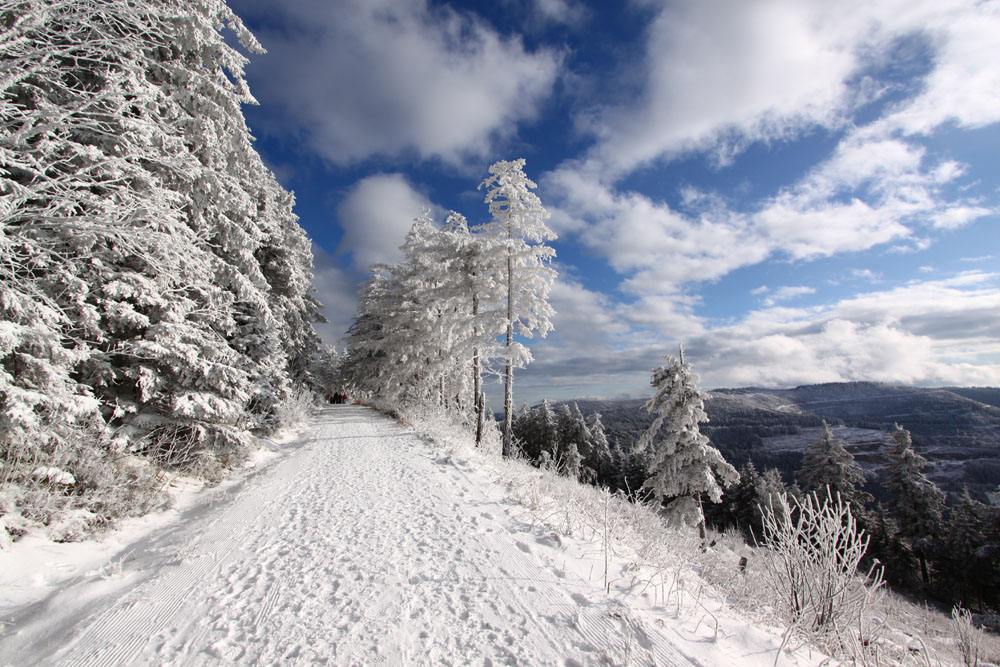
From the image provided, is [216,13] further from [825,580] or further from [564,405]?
[564,405]

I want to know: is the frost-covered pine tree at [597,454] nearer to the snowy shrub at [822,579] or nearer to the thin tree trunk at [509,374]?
the thin tree trunk at [509,374]

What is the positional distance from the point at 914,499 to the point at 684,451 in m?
24.5

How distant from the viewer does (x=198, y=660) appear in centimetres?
A: 310

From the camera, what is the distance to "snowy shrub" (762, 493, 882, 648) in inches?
139

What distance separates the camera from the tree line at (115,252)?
4.92 meters

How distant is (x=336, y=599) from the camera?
385 centimetres

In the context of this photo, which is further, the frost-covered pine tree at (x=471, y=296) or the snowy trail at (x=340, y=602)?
the frost-covered pine tree at (x=471, y=296)

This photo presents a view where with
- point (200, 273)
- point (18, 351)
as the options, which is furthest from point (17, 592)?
point (200, 273)

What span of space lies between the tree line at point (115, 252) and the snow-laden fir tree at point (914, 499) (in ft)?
132

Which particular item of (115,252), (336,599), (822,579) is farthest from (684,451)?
(115,252)

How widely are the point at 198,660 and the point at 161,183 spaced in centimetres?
794

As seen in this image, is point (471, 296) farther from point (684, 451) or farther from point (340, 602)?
point (340, 602)

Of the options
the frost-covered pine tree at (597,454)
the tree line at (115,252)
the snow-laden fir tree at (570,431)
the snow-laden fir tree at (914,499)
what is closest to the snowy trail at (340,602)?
the tree line at (115,252)

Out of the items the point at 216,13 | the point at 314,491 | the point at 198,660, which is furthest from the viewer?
the point at 216,13
